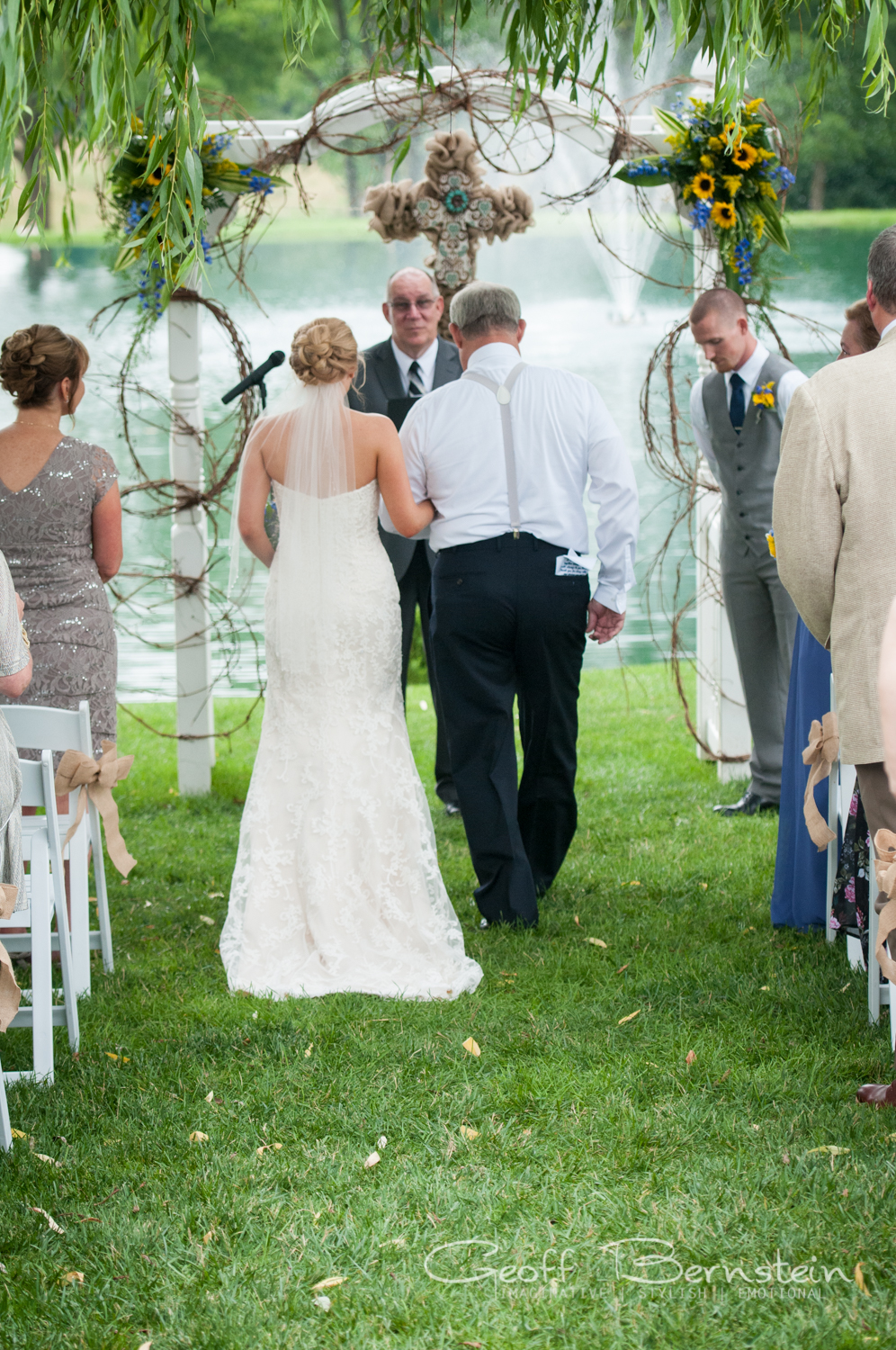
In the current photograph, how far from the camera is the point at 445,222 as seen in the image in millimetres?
5797

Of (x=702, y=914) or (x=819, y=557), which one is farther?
(x=702, y=914)

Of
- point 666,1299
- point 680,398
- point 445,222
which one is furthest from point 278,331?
point 666,1299

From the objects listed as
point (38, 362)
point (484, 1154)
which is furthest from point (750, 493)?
point (484, 1154)

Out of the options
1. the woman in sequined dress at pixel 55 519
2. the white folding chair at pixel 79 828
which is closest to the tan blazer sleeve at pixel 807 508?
the white folding chair at pixel 79 828

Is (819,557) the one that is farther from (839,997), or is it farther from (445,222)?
(445,222)

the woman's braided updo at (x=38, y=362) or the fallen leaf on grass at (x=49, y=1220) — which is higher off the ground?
the woman's braided updo at (x=38, y=362)

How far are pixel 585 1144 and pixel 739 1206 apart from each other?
15.2 inches

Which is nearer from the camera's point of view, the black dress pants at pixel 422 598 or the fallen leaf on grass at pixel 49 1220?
the fallen leaf on grass at pixel 49 1220

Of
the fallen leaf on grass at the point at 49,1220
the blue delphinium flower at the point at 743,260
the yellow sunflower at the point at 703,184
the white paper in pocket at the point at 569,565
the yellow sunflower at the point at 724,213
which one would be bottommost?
the fallen leaf on grass at the point at 49,1220

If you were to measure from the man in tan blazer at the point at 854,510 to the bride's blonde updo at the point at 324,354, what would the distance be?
1521 millimetres

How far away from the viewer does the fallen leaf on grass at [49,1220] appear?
250 centimetres

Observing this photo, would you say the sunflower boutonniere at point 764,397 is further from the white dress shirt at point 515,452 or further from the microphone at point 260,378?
the microphone at point 260,378

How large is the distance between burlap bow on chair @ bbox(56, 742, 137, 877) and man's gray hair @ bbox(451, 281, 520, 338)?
1671mm

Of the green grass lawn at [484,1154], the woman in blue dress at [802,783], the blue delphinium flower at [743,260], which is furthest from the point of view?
the blue delphinium flower at [743,260]
